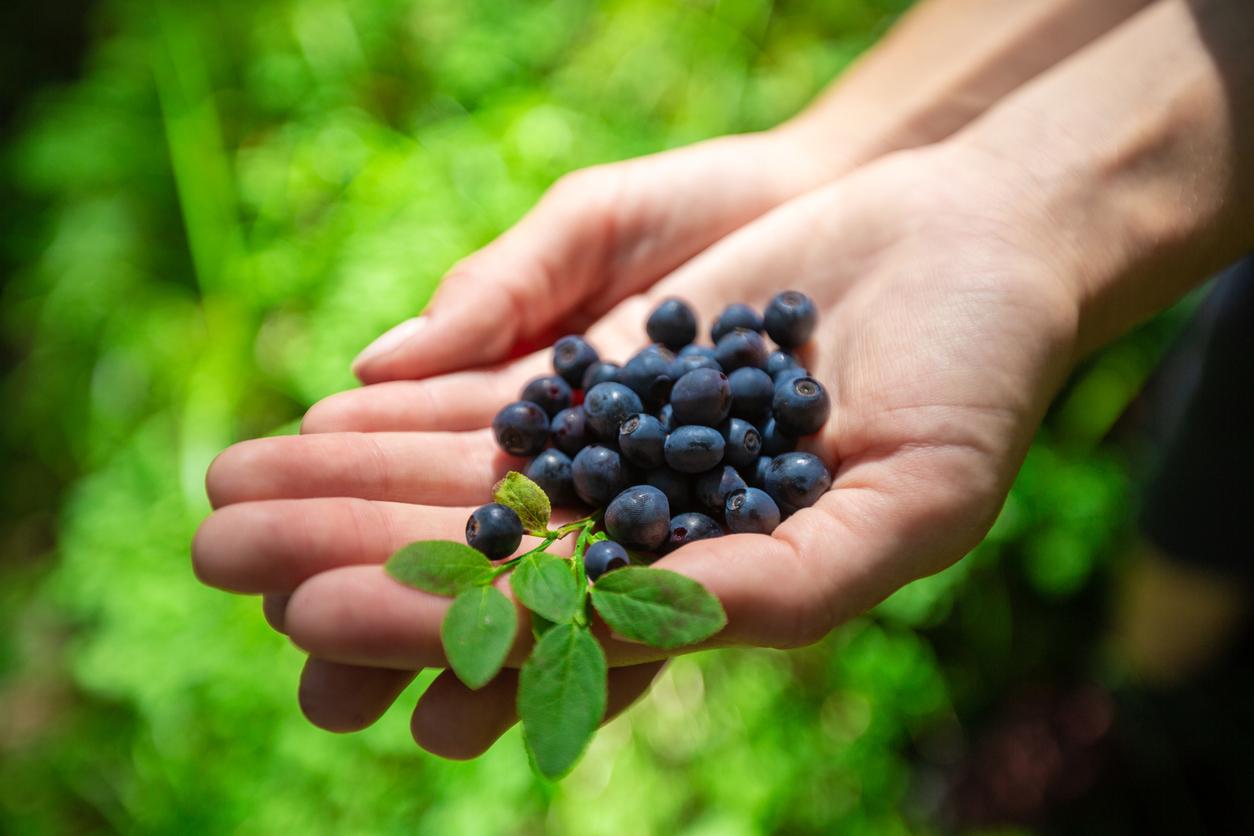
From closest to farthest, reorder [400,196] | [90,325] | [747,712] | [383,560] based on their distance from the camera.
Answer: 1. [383,560]
2. [747,712]
3. [400,196]
4. [90,325]

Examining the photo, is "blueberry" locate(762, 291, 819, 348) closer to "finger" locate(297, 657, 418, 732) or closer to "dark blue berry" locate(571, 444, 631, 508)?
"dark blue berry" locate(571, 444, 631, 508)

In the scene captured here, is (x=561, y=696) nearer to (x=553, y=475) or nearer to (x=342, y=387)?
(x=553, y=475)

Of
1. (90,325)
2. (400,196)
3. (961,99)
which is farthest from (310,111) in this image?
(961,99)

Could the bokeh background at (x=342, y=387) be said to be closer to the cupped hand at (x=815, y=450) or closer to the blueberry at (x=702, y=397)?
the cupped hand at (x=815, y=450)

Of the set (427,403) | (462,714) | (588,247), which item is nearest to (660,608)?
(462,714)

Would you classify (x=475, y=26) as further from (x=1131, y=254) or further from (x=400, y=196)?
(x=1131, y=254)

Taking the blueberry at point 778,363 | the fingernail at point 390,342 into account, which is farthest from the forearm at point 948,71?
the fingernail at point 390,342

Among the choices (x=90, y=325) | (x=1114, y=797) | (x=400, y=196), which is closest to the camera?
(x=1114, y=797)
